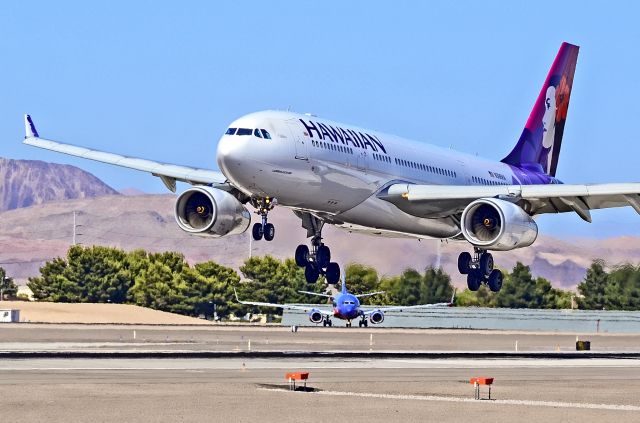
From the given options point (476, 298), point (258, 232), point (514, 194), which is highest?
point (514, 194)

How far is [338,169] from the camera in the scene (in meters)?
61.4

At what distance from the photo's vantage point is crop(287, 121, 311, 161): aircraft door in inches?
2320

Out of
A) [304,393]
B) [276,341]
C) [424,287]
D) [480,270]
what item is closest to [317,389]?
[304,393]

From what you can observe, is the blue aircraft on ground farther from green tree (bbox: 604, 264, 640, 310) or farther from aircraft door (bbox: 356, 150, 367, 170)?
aircraft door (bbox: 356, 150, 367, 170)

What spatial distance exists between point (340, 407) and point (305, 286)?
469 feet

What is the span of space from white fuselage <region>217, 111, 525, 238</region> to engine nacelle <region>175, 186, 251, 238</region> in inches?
130

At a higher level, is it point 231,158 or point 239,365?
point 231,158

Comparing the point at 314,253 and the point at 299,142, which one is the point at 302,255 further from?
Answer: the point at 299,142

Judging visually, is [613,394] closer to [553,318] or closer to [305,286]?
[553,318]

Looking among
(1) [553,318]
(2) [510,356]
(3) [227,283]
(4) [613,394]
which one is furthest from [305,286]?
(4) [613,394]

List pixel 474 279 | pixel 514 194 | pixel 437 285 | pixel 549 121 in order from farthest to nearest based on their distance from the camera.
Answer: pixel 437 285, pixel 549 121, pixel 474 279, pixel 514 194

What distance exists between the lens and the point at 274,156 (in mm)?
57781

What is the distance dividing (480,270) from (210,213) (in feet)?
48.8

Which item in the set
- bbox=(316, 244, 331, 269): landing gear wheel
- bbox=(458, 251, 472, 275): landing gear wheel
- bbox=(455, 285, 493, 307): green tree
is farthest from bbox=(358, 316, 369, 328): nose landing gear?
bbox=(316, 244, 331, 269): landing gear wheel
